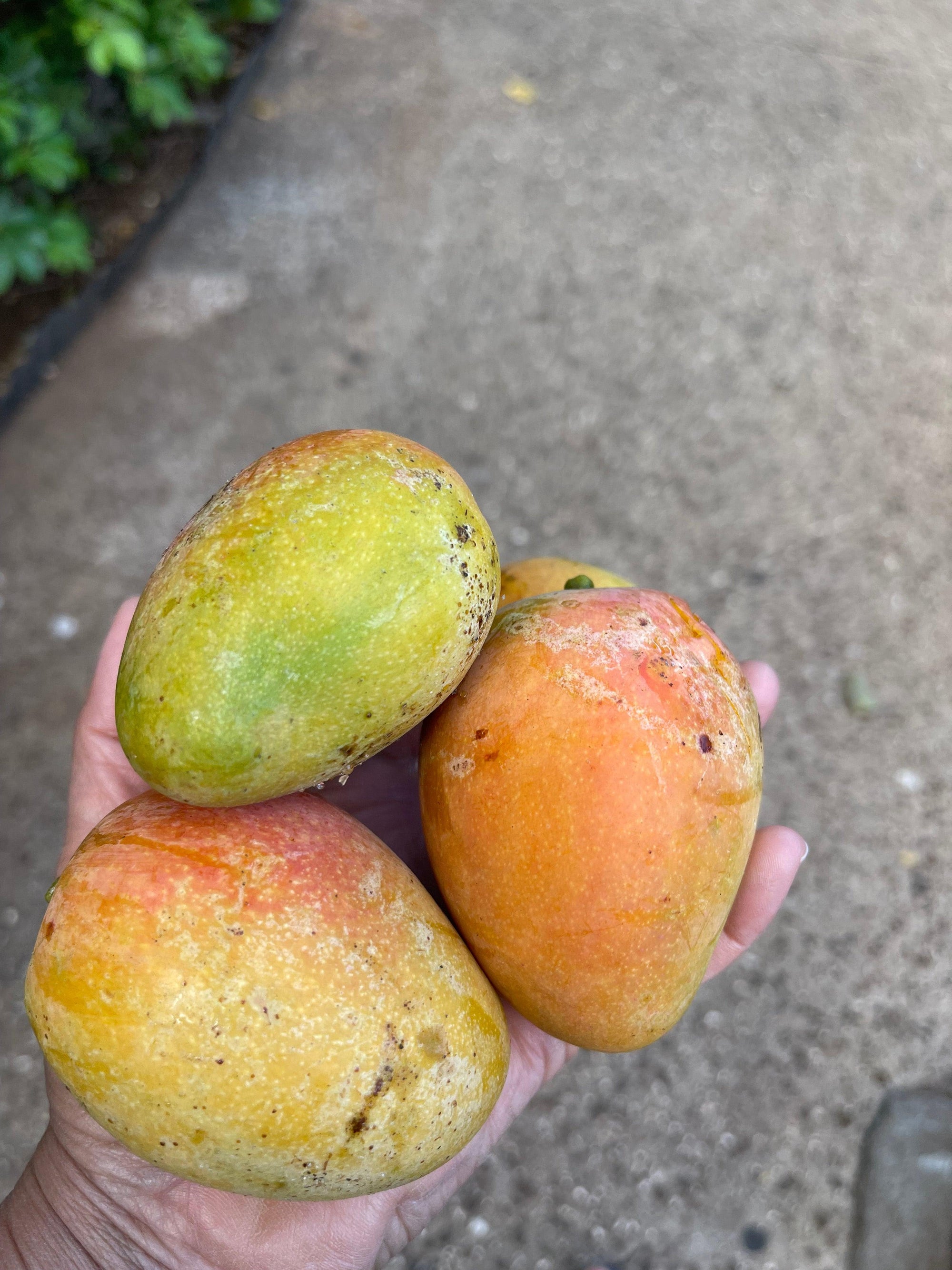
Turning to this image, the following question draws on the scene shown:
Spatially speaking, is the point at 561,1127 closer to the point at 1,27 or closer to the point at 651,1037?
the point at 651,1037

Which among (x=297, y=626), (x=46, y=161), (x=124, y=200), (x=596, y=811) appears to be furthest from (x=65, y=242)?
(x=596, y=811)

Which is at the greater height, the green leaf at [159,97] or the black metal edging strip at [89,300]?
the green leaf at [159,97]

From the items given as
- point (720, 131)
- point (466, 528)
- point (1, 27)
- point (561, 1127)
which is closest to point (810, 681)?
point (561, 1127)

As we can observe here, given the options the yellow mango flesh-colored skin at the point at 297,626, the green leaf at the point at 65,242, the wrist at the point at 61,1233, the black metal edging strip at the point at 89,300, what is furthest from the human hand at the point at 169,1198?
the black metal edging strip at the point at 89,300

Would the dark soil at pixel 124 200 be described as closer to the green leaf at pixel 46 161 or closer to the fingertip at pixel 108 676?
the green leaf at pixel 46 161

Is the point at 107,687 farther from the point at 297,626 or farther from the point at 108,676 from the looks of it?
the point at 297,626

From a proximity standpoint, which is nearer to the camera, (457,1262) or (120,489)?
(457,1262)
